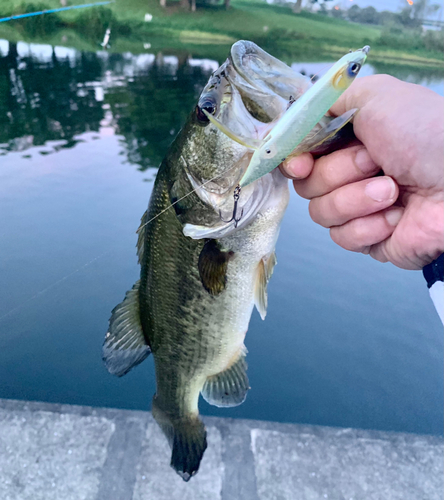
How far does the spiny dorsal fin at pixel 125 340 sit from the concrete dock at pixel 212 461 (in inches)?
35.7

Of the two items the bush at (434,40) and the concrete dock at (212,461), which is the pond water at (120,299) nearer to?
the concrete dock at (212,461)

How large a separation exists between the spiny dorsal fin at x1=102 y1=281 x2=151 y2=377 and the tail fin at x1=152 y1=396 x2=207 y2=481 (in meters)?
0.30

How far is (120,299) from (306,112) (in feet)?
9.85

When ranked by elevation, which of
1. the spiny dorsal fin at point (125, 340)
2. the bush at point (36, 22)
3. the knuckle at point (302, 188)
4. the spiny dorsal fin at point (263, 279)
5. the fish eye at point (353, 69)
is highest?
the fish eye at point (353, 69)

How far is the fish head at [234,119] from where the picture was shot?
38.0 inches

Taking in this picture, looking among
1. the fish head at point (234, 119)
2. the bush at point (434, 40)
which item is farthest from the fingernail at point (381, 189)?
the bush at point (434, 40)

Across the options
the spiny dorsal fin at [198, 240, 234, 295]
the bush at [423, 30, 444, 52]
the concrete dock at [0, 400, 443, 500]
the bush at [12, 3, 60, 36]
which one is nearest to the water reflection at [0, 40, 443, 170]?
the bush at [423, 30, 444, 52]

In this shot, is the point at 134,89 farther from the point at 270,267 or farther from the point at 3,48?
the point at 270,267

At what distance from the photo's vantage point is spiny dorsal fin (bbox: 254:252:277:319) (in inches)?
52.5

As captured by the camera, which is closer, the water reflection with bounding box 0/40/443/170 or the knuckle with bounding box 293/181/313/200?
the knuckle with bounding box 293/181/313/200

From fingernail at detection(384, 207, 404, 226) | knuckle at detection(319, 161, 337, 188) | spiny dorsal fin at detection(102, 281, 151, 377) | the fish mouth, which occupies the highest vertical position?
the fish mouth

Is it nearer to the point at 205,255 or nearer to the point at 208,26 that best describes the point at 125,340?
the point at 205,255

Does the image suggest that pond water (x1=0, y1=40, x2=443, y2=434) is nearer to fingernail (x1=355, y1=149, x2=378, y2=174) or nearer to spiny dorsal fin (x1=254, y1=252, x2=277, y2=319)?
fingernail (x1=355, y1=149, x2=378, y2=174)

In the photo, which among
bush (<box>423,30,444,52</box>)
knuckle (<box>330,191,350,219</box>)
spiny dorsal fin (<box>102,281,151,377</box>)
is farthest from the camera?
bush (<box>423,30,444,52</box>)
